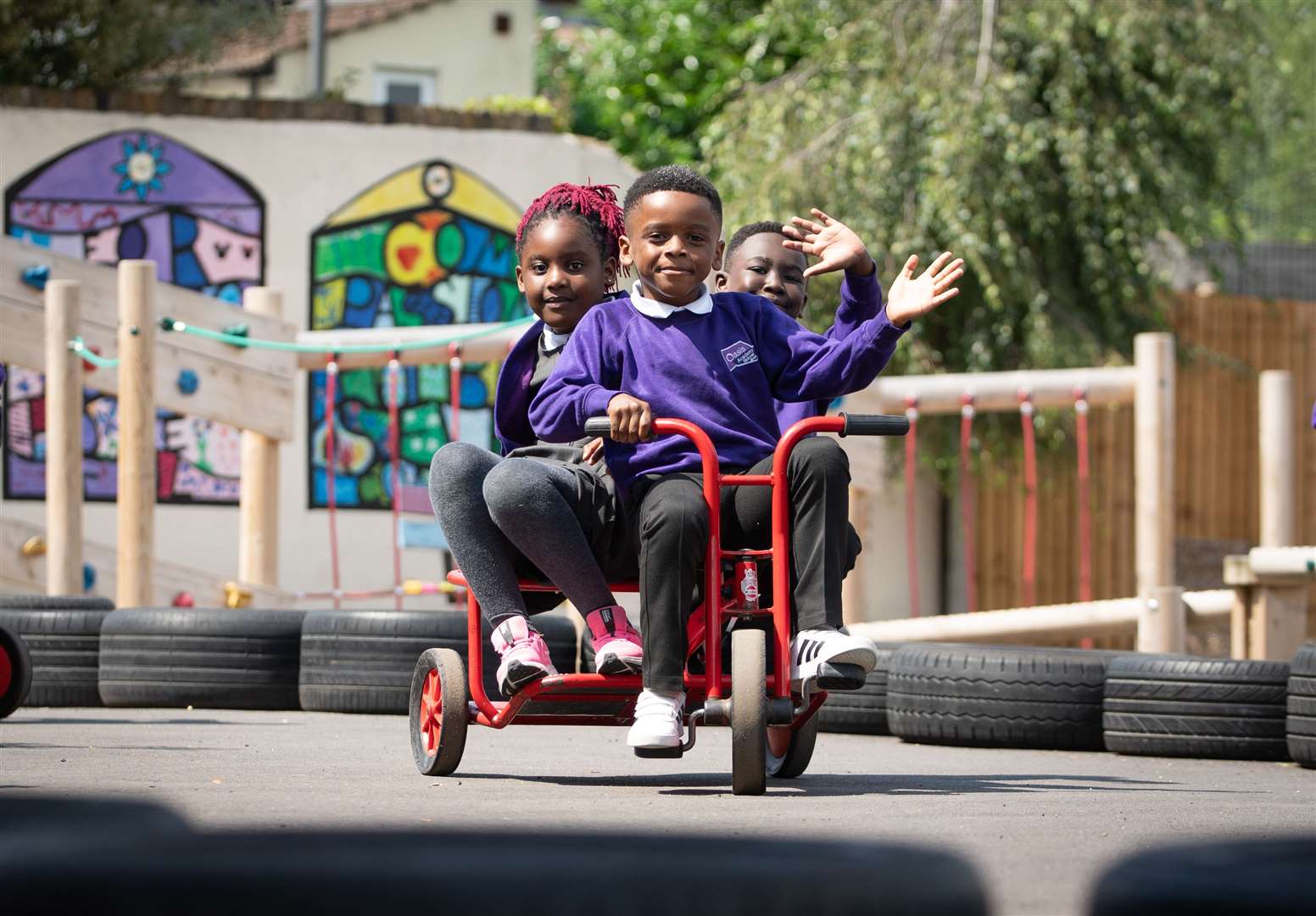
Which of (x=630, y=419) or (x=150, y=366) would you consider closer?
(x=630, y=419)

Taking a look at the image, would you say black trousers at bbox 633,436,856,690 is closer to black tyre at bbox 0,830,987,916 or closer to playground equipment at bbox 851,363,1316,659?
black tyre at bbox 0,830,987,916

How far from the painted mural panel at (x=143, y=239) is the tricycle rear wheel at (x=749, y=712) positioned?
10.5 m

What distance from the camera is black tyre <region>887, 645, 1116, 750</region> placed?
642 cm

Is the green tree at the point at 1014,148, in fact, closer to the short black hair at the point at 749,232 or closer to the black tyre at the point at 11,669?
the short black hair at the point at 749,232

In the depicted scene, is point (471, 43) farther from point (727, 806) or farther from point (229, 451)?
point (727, 806)

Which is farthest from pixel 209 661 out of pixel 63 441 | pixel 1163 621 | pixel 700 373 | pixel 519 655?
pixel 1163 621

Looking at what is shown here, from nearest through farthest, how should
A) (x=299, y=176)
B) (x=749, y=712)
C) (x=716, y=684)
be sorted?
(x=749, y=712)
(x=716, y=684)
(x=299, y=176)

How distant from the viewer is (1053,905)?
2689mm

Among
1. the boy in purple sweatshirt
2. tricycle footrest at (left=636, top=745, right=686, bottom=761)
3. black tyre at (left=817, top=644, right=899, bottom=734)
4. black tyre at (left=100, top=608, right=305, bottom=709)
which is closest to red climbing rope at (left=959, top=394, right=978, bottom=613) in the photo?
black tyre at (left=817, top=644, right=899, bottom=734)

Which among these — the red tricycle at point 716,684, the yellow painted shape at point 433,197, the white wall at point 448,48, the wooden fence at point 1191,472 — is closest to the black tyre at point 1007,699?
the red tricycle at point 716,684

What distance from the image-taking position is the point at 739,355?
4801 mm

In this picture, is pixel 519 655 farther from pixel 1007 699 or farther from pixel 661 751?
pixel 1007 699

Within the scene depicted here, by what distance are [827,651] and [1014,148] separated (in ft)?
31.8

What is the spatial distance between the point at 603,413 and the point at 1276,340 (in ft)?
45.3
